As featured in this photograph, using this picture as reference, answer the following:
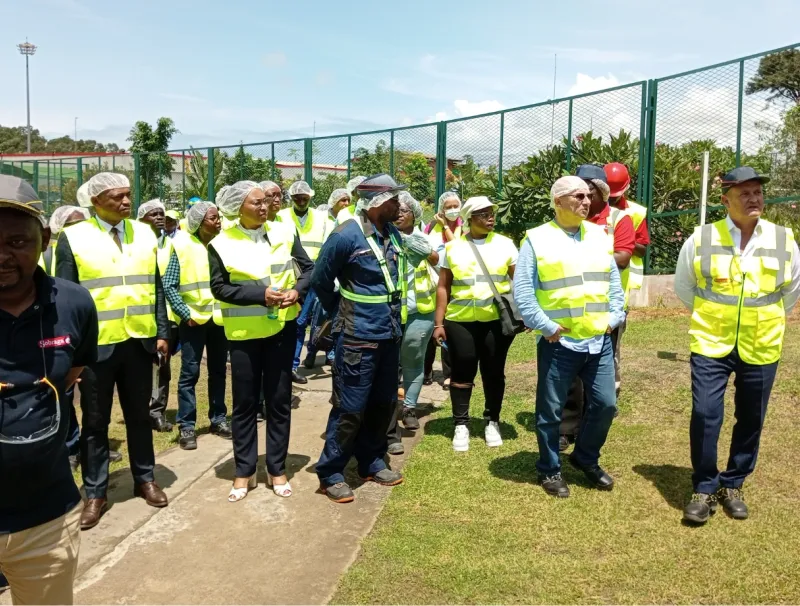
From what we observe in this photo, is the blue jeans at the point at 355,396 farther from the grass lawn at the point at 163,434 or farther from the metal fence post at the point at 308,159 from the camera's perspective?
the metal fence post at the point at 308,159

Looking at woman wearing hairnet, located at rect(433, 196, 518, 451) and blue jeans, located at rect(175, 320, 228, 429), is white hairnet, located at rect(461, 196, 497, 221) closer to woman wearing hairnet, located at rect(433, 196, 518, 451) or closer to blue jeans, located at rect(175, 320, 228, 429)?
woman wearing hairnet, located at rect(433, 196, 518, 451)

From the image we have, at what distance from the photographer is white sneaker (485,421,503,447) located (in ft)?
19.1

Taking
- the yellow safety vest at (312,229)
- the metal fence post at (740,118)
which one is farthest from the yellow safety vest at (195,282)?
the metal fence post at (740,118)

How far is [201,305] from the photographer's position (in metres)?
6.36

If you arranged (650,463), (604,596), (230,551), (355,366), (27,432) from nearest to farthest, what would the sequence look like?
(27,432)
(604,596)
(230,551)
(355,366)
(650,463)

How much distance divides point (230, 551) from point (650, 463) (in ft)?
10.0

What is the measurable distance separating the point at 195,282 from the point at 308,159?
10.4 m

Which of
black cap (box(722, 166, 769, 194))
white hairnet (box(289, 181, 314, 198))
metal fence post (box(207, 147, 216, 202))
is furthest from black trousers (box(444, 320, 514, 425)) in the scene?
metal fence post (box(207, 147, 216, 202))

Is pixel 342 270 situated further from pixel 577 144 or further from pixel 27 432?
pixel 577 144

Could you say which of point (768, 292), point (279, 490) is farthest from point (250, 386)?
point (768, 292)

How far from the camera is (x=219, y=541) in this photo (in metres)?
4.28

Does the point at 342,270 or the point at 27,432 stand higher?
the point at 342,270

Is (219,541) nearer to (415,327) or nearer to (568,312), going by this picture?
(568,312)

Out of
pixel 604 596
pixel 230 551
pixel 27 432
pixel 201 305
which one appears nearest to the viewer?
pixel 27 432
